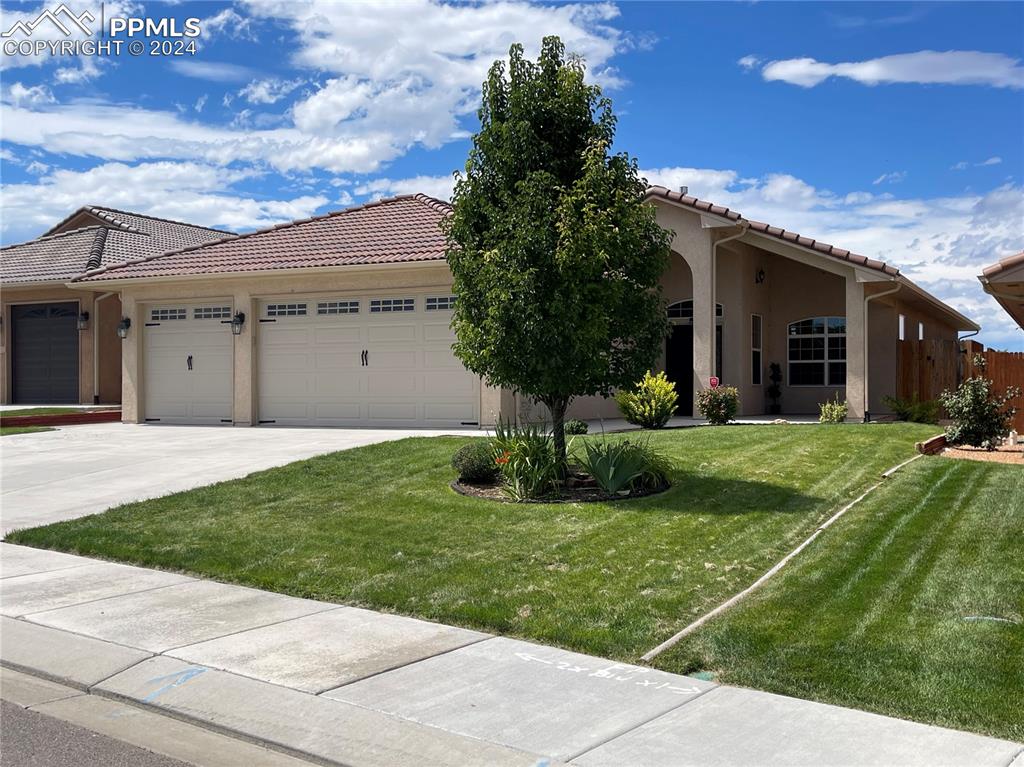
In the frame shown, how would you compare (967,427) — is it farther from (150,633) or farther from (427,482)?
(150,633)

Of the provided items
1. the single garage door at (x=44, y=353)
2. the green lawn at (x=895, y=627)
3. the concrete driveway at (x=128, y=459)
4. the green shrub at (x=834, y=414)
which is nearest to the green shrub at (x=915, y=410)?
the green shrub at (x=834, y=414)

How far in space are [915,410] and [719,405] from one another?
463 centimetres

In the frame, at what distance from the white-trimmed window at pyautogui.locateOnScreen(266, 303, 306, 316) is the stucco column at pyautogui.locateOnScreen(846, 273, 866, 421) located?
11.7m

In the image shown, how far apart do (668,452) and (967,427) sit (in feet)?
18.8

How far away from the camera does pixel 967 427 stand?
16.2 metres

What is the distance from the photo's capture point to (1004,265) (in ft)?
27.6

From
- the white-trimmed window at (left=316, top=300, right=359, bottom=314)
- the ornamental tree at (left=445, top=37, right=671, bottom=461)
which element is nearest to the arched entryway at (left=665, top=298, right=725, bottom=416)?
the white-trimmed window at (left=316, top=300, right=359, bottom=314)

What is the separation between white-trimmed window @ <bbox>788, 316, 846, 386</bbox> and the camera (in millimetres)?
23547

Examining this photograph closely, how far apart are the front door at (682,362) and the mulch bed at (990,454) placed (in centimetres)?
740

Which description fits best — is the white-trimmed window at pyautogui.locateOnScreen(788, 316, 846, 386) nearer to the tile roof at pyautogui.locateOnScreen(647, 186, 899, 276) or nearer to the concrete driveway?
the tile roof at pyautogui.locateOnScreen(647, 186, 899, 276)

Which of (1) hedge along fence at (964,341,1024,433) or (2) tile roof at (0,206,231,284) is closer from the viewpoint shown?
(1) hedge along fence at (964,341,1024,433)

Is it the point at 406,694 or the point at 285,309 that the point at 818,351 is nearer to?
the point at 285,309

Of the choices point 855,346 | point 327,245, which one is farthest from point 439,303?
point 855,346

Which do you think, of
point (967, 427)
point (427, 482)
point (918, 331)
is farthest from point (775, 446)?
point (918, 331)
